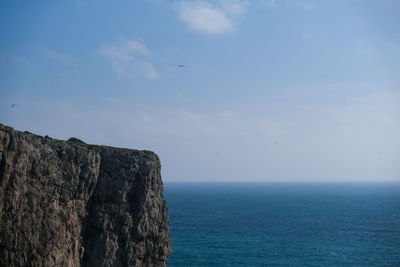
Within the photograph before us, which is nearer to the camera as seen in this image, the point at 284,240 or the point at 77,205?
the point at 77,205

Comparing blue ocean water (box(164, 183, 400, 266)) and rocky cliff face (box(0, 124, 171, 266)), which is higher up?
rocky cliff face (box(0, 124, 171, 266))

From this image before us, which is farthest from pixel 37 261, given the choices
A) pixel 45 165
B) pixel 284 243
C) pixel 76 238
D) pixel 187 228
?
pixel 187 228

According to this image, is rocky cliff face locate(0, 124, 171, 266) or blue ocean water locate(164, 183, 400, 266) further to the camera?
blue ocean water locate(164, 183, 400, 266)

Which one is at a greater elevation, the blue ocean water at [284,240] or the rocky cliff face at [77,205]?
the rocky cliff face at [77,205]

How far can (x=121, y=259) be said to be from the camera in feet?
104

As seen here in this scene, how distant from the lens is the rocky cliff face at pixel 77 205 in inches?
1021

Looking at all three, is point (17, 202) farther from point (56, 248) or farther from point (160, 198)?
point (160, 198)

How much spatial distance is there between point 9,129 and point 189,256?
4508 cm

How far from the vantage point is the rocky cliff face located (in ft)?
85.0

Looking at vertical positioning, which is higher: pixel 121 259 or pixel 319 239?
pixel 121 259

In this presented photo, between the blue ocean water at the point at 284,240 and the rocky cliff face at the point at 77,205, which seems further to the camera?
the blue ocean water at the point at 284,240

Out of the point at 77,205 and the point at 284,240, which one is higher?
the point at 77,205

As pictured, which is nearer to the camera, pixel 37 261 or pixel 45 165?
pixel 37 261

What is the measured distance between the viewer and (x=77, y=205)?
98.7 feet
